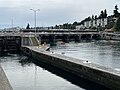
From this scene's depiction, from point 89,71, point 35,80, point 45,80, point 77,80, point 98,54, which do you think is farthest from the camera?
point 98,54

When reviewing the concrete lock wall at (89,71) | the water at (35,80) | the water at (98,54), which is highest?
the concrete lock wall at (89,71)

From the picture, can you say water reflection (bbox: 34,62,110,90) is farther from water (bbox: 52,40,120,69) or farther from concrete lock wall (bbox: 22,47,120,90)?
water (bbox: 52,40,120,69)

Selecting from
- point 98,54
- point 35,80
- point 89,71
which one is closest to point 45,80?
point 35,80

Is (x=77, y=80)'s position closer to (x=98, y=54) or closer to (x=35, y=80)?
(x=35, y=80)

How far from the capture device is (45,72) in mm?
58031

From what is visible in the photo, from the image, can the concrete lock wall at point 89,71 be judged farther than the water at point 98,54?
No

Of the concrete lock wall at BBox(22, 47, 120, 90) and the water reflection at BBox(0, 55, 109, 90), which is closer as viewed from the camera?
the concrete lock wall at BBox(22, 47, 120, 90)

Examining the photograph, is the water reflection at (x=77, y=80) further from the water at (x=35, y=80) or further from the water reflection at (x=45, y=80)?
the water at (x=35, y=80)

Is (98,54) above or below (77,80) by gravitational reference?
above

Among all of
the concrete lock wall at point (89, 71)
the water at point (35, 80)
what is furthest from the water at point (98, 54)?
the water at point (35, 80)

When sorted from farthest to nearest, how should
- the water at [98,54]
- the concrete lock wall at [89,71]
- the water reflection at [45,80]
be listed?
the water at [98,54] < the water reflection at [45,80] < the concrete lock wall at [89,71]

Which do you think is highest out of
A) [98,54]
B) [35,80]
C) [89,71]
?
[89,71]

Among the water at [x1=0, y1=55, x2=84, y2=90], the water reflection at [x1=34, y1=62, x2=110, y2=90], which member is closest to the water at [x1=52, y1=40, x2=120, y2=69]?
the water reflection at [x1=34, y1=62, x2=110, y2=90]

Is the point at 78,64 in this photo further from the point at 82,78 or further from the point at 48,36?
the point at 48,36
